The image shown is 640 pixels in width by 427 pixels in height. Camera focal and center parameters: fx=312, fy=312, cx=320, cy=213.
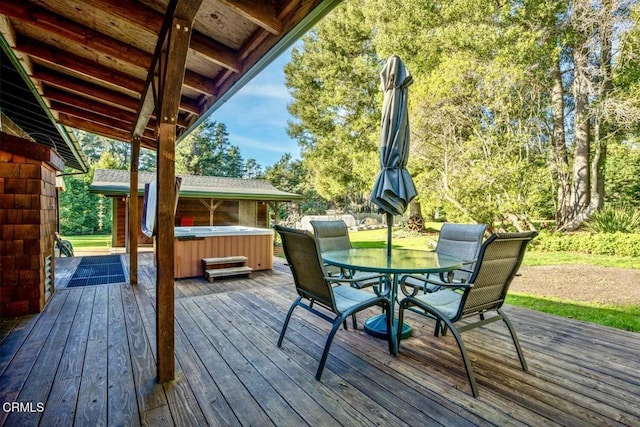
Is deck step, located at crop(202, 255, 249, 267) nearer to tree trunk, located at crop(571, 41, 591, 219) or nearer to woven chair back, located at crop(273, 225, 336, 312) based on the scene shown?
woven chair back, located at crop(273, 225, 336, 312)

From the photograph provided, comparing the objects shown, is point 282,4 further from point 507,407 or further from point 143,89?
point 507,407

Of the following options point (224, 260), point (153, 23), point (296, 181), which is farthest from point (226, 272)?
point (296, 181)

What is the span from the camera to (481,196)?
26.3 ft

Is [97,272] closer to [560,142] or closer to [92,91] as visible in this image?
[92,91]

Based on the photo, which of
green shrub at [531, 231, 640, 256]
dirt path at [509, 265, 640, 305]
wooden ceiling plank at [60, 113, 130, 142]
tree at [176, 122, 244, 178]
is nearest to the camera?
dirt path at [509, 265, 640, 305]

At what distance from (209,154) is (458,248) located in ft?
87.4

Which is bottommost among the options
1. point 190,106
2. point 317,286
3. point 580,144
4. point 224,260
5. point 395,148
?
point 224,260

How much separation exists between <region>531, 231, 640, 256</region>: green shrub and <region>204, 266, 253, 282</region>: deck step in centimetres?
758

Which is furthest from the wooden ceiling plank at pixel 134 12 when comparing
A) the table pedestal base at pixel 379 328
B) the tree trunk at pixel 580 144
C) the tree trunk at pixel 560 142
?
the tree trunk at pixel 580 144

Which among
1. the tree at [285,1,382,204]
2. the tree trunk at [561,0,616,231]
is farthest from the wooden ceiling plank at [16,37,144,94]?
the tree trunk at [561,0,616,231]

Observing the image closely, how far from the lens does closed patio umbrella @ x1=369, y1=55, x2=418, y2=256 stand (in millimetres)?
3062

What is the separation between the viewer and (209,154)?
88.7 feet

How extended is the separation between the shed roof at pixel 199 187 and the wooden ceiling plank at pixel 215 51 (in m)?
7.72

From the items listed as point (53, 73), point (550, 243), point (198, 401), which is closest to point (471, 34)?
point (550, 243)
